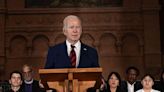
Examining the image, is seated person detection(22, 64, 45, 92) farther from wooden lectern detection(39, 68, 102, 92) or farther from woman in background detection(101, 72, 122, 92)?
wooden lectern detection(39, 68, 102, 92)

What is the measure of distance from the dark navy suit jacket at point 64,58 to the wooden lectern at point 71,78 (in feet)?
1.25

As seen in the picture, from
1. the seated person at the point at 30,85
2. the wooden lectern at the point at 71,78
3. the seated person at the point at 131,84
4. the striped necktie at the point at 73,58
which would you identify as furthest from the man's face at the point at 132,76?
the wooden lectern at the point at 71,78

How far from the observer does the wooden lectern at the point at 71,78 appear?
9.89ft

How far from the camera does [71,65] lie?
351 cm

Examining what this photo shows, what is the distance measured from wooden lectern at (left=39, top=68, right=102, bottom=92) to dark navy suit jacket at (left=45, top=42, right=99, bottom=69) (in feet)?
1.25

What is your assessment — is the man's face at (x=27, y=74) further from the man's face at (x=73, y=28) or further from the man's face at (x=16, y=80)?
the man's face at (x=73, y=28)

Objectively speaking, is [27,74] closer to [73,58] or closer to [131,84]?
[131,84]

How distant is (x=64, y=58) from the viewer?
3537mm

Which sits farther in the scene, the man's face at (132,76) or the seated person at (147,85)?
the man's face at (132,76)

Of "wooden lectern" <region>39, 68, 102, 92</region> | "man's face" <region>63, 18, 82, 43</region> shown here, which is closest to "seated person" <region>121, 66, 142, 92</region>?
"man's face" <region>63, 18, 82, 43</region>

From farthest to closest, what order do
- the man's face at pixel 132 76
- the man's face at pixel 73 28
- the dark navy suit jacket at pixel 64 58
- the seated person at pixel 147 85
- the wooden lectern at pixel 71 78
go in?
the man's face at pixel 132 76
the seated person at pixel 147 85
the dark navy suit jacket at pixel 64 58
the man's face at pixel 73 28
the wooden lectern at pixel 71 78

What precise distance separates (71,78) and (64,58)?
19.7 inches

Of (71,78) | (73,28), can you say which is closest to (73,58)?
(73,28)

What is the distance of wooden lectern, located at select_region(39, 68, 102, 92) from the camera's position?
301cm
